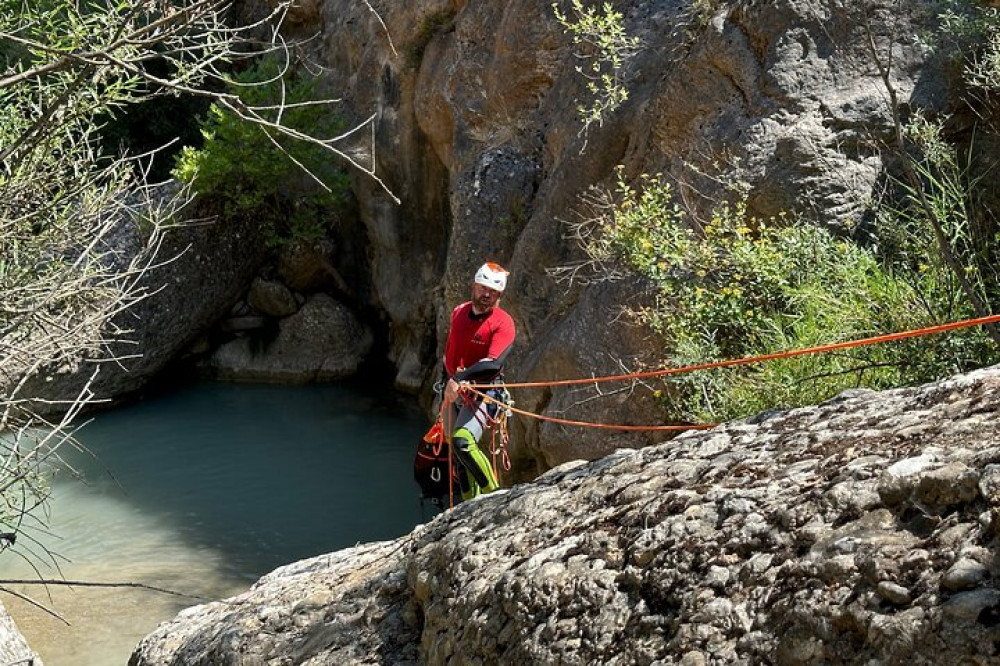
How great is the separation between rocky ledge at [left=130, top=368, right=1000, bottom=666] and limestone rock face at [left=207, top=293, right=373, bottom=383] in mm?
13340

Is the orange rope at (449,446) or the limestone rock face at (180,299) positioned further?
the limestone rock face at (180,299)

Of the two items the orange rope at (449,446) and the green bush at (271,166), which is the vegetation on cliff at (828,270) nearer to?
the orange rope at (449,446)

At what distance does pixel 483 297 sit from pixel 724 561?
4.07m

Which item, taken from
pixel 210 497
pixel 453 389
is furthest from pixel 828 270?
pixel 210 497

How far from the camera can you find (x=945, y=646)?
2.36 meters

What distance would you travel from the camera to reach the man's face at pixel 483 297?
22.5ft

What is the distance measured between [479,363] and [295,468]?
24.3 ft

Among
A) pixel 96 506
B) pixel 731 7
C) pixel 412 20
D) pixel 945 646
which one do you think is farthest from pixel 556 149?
pixel 945 646

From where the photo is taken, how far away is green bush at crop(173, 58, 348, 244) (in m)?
16.0

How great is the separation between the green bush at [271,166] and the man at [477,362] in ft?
28.6

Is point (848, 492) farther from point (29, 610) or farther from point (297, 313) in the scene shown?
point (297, 313)

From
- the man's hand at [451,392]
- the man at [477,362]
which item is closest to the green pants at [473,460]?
the man at [477,362]

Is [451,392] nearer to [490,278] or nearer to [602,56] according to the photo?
[490,278]

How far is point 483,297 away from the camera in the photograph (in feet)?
22.6
